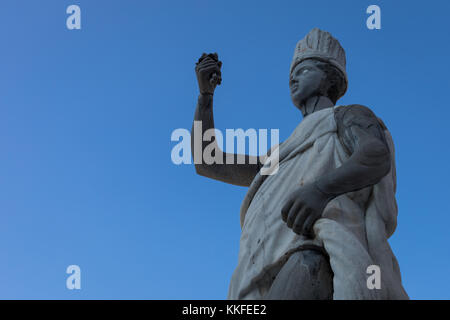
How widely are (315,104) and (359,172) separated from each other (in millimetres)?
1694

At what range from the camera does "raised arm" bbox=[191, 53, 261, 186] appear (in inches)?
320

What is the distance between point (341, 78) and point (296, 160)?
4.65 feet

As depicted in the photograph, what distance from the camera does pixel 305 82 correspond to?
7.71 metres

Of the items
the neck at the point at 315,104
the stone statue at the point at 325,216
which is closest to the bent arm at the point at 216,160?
the neck at the point at 315,104

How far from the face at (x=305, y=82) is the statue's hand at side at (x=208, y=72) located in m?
0.82

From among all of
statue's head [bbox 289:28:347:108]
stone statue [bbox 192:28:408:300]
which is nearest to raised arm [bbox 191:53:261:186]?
statue's head [bbox 289:28:347:108]

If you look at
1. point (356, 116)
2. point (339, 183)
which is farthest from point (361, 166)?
point (356, 116)

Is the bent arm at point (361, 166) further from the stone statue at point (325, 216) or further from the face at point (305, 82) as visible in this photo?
the face at point (305, 82)

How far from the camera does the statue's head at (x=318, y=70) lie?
7723 millimetres

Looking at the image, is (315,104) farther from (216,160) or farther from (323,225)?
(323,225)

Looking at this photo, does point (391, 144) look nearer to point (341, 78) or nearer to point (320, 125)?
point (320, 125)
